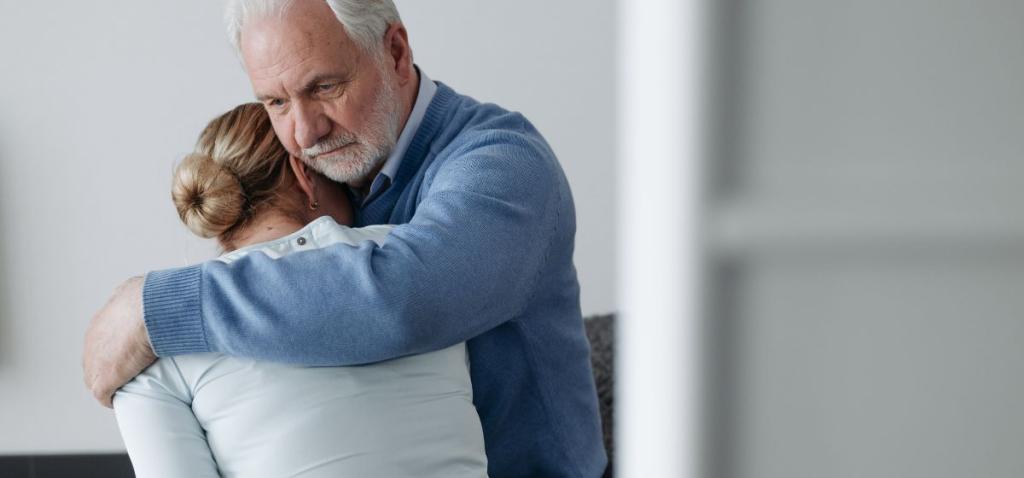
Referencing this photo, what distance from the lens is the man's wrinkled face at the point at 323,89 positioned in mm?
1611

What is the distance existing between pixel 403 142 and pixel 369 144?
63 mm

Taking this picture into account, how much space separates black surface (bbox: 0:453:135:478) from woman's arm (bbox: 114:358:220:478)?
3.12m

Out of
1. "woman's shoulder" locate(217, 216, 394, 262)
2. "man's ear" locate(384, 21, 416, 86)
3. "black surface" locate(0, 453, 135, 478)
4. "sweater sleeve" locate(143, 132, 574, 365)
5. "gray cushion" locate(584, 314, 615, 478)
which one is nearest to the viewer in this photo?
"sweater sleeve" locate(143, 132, 574, 365)

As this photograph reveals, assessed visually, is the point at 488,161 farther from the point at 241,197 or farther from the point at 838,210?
the point at 838,210

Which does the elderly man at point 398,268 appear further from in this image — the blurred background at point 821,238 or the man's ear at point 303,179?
the blurred background at point 821,238

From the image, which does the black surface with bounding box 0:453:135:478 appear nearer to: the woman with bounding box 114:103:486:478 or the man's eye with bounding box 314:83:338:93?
the man's eye with bounding box 314:83:338:93

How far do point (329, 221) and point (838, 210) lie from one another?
1174 millimetres

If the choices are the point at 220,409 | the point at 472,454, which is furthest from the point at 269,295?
the point at 472,454

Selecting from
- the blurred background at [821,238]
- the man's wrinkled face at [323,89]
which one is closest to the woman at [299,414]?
the man's wrinkled face at [323,89]

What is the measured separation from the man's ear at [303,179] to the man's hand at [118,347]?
0.89ft

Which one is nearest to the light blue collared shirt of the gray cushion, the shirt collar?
the shirt collar

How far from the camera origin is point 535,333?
1562mm

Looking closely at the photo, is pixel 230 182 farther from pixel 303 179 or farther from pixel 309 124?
pixel 309 124

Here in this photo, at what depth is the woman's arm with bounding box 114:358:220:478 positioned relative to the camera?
125 centimetres
